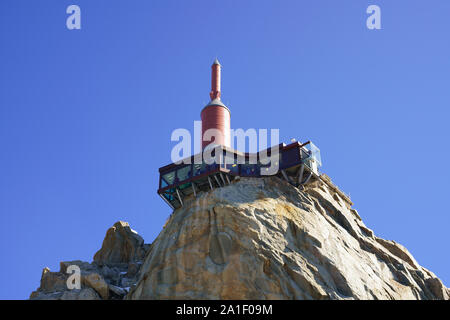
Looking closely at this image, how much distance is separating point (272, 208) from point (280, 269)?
8167 millimetres

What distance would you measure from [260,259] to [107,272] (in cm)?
2198

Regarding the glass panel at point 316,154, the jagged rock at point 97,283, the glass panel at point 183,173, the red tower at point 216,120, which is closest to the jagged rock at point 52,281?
the jagged rock at point 97,283

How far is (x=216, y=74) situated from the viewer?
76.2 metres

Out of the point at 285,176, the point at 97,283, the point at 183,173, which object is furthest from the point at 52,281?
the point at 285,176

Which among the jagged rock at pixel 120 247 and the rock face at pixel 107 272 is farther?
the jagged rock at pixel 120 247

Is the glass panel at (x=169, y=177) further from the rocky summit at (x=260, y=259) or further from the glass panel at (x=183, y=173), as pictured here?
the rocky summit at (x=260, y=259)

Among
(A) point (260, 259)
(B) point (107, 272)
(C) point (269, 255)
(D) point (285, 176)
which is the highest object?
(D) point (285, 176)

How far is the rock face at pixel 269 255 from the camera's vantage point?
161 feet

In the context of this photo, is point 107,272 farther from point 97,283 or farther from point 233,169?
point 233,169

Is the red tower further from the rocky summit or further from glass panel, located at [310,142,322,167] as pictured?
glass panel, located at [310,142,322,167]

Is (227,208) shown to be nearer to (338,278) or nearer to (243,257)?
(243,257)

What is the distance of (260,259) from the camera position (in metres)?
50.0
